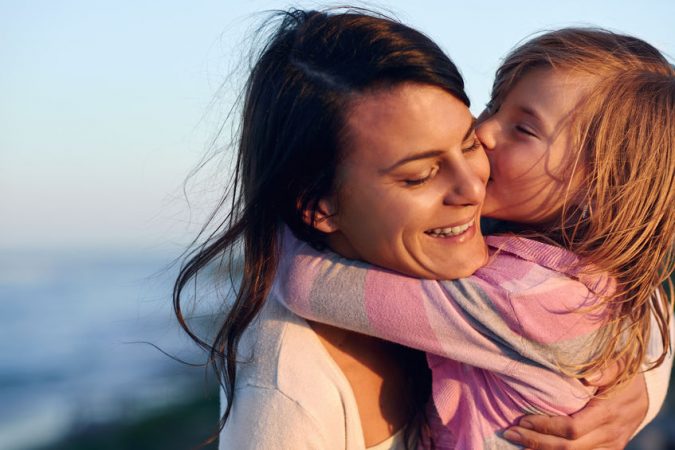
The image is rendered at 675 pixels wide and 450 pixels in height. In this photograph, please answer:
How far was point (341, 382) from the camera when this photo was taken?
2.35 m

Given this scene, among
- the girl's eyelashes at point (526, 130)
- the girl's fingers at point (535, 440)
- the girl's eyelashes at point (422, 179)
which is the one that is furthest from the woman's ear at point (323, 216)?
the girl's fingers at point (535, 440)

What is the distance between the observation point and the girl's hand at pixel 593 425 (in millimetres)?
2344

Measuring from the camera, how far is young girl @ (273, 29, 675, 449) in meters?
2.27

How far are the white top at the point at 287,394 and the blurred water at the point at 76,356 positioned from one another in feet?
23.0

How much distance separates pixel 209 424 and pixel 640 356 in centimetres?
864

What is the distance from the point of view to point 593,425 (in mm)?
2453

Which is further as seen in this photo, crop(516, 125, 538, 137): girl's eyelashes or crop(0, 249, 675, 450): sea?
crop(0, 249, 675, 450): sea

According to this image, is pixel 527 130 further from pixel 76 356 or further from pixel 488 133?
pixel 76 356

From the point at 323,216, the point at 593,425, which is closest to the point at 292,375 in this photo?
the point at 323,216

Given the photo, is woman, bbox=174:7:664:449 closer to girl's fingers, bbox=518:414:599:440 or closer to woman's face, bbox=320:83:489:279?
woman's face, bbox=320:83:489:279

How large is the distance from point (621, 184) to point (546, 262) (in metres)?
0.35

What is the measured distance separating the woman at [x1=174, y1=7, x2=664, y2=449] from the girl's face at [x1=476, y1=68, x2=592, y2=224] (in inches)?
7.6

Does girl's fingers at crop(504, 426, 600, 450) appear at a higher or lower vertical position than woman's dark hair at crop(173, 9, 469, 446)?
lower

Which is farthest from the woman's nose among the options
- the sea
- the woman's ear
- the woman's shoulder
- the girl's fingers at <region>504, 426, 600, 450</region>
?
the sea
